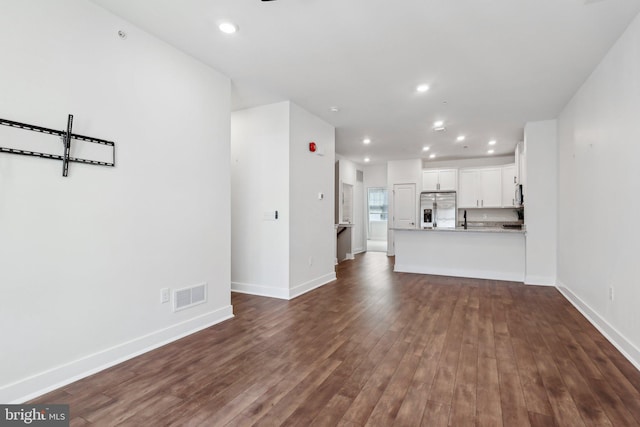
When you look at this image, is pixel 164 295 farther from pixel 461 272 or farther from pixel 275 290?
pixel 461 272

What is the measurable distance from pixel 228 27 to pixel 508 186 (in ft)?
24.7

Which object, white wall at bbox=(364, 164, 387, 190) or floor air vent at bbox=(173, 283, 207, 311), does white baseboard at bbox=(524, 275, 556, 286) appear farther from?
floor air vent at bbox=(173, 283, 207, 311)

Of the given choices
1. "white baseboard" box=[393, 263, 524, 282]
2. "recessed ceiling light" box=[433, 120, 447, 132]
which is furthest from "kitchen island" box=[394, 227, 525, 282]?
"recessed ceiling light" box=[433, 120, 447, 132]

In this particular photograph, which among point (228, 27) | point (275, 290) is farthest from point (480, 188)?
point (228, 27)

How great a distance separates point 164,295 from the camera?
9.32ft

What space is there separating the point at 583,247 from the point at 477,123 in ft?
8.41

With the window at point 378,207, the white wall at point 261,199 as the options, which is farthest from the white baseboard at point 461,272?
the window at point 378,207

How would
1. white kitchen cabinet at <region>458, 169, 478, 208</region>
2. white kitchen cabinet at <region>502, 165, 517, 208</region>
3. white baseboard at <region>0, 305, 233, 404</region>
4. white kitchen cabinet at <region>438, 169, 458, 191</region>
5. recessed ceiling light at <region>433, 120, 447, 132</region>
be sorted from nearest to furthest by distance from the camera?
1. white baseboard at <region>0, 305, 233, 404</region>
2. recessed ceiling light at <region>433, 120, 447, 132</region>
3. white kitchen cabinet at <region>502, 165, 517, 208</region>
4. white kitchen cabinet at <region>458, 169, 478, 208</region>
5. white kitchen cabinet at <region>438, 169, 458, 191</region>

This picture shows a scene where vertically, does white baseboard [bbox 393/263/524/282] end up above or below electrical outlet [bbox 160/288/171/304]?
below

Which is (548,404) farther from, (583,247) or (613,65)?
(613,65)

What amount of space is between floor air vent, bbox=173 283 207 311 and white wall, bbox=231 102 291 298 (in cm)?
129

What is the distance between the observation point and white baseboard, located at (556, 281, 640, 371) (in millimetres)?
2472

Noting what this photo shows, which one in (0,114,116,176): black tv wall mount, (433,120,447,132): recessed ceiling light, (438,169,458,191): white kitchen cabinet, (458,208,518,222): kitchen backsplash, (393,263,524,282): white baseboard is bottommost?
(393,263,524,282): white baseboard

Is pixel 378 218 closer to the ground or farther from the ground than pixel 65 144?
closer to the ground
